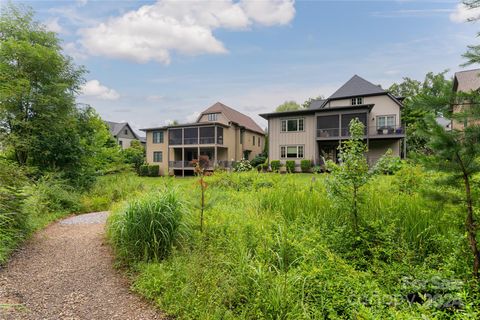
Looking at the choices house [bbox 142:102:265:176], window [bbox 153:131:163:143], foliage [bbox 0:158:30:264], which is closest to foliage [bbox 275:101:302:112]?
house [bbox 142:102:265:176]

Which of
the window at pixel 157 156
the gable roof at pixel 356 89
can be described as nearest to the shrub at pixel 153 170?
the window at pixel 157 156

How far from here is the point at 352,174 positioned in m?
3.01

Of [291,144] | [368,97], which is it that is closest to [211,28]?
[291,144]

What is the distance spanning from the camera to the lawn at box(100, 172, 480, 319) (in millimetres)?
2145

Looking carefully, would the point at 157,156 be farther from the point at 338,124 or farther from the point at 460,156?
the point at 460,156

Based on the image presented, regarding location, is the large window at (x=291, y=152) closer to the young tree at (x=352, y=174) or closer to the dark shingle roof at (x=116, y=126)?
the young tree at (x=352, y=174)

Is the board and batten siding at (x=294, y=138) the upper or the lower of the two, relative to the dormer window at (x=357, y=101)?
lower

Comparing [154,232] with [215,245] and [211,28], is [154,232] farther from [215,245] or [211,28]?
[211,28]

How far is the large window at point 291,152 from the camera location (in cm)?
2228

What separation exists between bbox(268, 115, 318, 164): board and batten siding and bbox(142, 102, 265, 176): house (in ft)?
15.1

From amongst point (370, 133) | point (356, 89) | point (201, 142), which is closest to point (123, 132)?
point (201, 142)

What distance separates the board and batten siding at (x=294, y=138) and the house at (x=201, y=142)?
4.61 meters

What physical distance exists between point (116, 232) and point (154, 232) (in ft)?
2.57

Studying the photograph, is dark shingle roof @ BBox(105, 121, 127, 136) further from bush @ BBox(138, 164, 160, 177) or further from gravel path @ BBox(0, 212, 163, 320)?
gravel path @ BBox(0, 212, 163, 320)
